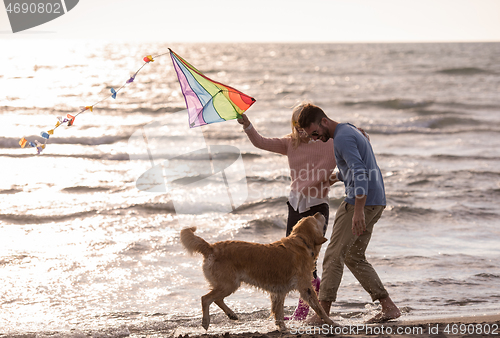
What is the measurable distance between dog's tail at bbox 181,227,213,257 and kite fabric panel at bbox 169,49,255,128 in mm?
1546

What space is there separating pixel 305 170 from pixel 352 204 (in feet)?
2.38

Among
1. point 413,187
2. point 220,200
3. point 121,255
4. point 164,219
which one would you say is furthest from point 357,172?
point 413,187

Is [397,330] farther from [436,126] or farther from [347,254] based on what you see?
[436,126]

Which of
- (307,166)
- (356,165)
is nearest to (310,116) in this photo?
(356,165)

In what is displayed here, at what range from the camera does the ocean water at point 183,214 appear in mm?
5469

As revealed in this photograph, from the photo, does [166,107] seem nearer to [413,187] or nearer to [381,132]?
[381,132]

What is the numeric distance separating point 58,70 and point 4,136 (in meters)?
27.2

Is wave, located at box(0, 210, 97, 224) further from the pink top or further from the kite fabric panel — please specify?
the pink top

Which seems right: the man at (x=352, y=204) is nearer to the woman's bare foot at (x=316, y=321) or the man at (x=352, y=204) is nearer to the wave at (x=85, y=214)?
the woman's bare foot at (x=316, y=321)

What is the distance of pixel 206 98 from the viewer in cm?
548

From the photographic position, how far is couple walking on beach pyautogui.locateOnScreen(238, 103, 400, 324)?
4.14 meters

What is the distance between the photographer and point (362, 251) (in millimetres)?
4551

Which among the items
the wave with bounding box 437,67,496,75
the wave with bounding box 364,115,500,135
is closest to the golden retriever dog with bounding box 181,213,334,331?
the wave with bounding box 364,115,500,135

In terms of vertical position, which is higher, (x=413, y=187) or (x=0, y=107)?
(x=0, y=107)
